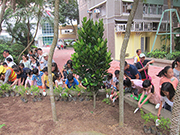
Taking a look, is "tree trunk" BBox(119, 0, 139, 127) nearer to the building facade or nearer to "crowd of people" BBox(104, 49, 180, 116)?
"crowd of people" BBox(104, 49, 180, 116)

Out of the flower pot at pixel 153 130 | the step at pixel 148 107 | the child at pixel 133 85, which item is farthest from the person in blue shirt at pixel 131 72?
the flower pot at pixel 153 130

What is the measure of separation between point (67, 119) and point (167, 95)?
202 centimetres

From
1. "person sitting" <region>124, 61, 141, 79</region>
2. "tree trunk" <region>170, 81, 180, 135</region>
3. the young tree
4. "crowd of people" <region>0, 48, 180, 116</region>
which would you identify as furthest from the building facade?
"tree trunk" <region>170, 81, 180, 135</region>

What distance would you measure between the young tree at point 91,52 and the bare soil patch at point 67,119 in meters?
0.69

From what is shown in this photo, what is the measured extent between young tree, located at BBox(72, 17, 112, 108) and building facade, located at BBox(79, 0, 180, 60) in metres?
10.2

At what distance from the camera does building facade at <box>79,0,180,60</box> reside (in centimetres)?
1261

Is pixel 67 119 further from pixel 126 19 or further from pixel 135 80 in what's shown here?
pixel 126 19

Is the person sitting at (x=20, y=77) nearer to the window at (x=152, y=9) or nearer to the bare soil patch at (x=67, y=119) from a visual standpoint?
the bare soil patch at (x=67, y=119)

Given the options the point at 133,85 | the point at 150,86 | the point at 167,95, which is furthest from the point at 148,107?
the point at 133,85

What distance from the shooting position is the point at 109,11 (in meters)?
12.7

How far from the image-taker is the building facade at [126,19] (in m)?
12.6

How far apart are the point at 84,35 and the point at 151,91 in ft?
6.14

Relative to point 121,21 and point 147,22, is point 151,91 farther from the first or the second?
point 147,22

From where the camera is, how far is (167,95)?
258 cm
